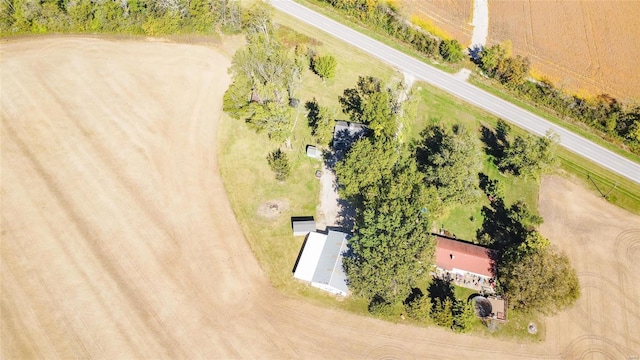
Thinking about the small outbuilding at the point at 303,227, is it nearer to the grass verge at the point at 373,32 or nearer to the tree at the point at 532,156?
the tree at the point at 532,156

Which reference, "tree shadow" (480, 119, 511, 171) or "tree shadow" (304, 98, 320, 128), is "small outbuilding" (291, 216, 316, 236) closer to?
"tree shadow" (304, 98, 320, 128)

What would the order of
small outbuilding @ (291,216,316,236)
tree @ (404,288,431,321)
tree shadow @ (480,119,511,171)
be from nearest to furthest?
tree @ (404,288,431,321)
small outbuilding @ (291,216,316,236)
tree shadow @ (480,119,511,171)

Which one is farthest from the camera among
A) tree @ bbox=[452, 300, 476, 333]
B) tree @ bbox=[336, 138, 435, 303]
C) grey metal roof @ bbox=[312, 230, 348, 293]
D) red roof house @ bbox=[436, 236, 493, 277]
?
red roof house @ bbox=[436, 236, 493, 277]

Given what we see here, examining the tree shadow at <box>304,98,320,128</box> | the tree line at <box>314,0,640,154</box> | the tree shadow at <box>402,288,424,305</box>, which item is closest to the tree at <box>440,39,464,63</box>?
the tree line at <box>314,0,640,154</box>

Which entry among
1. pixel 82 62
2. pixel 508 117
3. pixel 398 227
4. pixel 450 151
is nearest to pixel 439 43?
pixel 508 117

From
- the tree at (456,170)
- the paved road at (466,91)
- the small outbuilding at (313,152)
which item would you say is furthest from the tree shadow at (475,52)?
the small outbuilding at (313,152)
